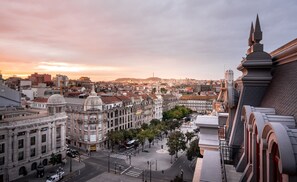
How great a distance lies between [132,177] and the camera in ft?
141

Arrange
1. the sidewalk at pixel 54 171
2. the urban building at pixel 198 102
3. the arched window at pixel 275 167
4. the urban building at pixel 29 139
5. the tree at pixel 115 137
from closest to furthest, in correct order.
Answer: the arched window at pixel 275 167 → the urban building at pixel 29 139 → the sidewalk at pixel 54 171 → the tree at pixel 115 137 → the urban building at pixel 198 102

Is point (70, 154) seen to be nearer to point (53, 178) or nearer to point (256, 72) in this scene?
point (53, 178)

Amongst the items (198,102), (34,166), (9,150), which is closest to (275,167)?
(9,150)

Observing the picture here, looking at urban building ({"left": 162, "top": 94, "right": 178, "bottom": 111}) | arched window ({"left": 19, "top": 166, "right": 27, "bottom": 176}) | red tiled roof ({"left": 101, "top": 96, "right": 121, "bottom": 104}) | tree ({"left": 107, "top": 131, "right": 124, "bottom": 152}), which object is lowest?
arched window ({"left": 19, "top": 166, "right": 27, "bottom": 176})

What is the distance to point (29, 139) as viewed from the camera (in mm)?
44031

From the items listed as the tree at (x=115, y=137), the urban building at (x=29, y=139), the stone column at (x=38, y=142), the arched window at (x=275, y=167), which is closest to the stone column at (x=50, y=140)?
the urban building at (x=29, y=139)

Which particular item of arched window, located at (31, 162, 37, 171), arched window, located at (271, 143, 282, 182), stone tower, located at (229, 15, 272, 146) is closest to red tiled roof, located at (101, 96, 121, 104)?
arched window, located at (31, 162, 37, 171)

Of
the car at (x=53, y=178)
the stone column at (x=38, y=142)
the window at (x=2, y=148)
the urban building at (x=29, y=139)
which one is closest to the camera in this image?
the window at (x=2, y=148)

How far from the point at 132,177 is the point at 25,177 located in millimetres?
21138

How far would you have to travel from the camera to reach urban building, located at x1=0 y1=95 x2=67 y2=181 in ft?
131

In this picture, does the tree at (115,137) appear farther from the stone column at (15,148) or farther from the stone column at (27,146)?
the stone column at (15,148)

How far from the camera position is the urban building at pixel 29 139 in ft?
131

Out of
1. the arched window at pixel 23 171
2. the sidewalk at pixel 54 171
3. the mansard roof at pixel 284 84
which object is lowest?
the sidewalk at pixel 54 171

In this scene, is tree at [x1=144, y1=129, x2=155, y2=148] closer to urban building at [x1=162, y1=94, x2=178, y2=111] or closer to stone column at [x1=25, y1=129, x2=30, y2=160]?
stone column at [x1=25, y1=129, x2=30, y2=160]
